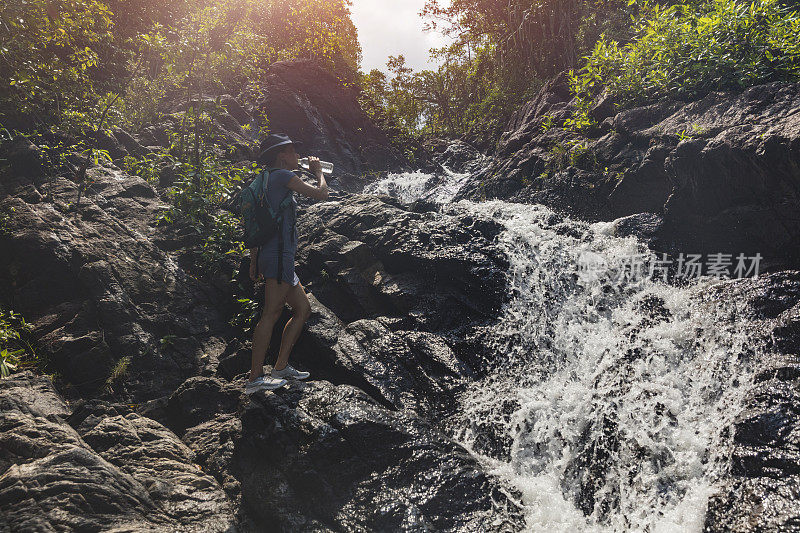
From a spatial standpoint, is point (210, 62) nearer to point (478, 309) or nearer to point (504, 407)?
point (478, 309)

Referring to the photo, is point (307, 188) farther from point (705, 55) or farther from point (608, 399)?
point (705, 55)

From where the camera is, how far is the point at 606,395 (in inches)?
203

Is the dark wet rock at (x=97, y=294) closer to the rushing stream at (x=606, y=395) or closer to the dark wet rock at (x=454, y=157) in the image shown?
the rushing stream at (x=606, y=395)

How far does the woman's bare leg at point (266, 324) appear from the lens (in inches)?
190

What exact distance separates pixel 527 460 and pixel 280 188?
4.44 m

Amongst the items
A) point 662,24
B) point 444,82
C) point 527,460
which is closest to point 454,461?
point 527,460

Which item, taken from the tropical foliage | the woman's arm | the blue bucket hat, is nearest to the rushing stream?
the woman's arm

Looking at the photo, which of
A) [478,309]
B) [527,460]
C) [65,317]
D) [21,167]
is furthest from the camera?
[21,167]

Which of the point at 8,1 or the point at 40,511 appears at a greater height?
the point at 8,1

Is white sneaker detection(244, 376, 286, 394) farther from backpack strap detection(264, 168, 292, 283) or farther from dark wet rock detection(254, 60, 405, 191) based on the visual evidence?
dark wet rock detection(254, 60, 405, 191)

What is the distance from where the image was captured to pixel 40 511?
3.12 metres

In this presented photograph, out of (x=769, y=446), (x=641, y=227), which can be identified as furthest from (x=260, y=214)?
(x=641, y=227)

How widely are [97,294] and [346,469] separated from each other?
4.73 meters

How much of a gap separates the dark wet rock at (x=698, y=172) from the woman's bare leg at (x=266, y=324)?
21.3 feet
